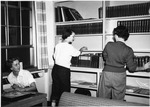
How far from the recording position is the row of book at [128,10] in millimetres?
3061

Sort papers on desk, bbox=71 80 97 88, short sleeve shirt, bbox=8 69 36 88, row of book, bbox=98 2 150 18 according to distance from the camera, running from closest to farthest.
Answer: short sleeve shirt, bbox=8 69 36 88 → row of book, bbox=98 2 150 18 → papers on desk, bbox=71 80 97 88

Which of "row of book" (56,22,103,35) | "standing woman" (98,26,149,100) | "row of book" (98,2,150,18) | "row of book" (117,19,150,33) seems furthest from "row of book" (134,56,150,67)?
"row of book" (56,22,103,35)

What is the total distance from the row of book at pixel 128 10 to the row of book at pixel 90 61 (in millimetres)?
721

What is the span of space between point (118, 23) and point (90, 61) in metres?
0.80

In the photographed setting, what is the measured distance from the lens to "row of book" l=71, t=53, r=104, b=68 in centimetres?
343

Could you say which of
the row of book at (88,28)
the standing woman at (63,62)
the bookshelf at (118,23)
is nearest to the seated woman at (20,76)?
the standing woman at (63,62)

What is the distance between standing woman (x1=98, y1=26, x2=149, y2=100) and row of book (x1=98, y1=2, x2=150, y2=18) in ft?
2.20

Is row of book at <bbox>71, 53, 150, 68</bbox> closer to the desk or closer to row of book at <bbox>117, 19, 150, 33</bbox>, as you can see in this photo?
row of book at <bbox>117, 19, 150, 33</bbox>

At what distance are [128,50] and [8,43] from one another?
212cm

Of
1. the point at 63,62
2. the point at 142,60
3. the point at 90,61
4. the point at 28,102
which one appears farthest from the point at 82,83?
the point at 28,102

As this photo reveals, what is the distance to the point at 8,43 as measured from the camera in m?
3.56

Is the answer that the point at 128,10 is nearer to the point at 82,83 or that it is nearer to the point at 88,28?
the point at 88,28

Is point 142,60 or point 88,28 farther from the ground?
point 88,28

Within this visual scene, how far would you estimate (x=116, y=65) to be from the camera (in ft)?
8.49
